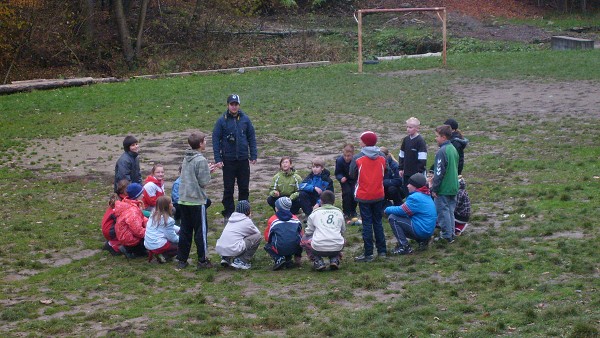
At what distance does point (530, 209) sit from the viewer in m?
12.2

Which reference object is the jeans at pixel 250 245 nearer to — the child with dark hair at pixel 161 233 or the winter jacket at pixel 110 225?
the child with dark hair at pixel 161 233

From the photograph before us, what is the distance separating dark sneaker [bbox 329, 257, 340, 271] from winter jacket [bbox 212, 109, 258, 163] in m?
3.25

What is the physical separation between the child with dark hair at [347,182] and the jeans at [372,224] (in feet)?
6.53

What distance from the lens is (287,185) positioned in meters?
12.7

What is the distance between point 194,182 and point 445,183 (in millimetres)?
3232

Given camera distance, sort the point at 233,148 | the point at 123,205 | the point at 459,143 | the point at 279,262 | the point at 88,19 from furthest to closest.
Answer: the point at 88,19
the point at 233,148
the point at 459,143
the point at 123,205
the point at 279,262

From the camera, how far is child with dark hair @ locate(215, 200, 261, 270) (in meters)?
10.3

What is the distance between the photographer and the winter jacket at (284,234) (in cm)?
1015

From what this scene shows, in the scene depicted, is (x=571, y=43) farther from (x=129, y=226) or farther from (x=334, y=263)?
(x=129, y=226)

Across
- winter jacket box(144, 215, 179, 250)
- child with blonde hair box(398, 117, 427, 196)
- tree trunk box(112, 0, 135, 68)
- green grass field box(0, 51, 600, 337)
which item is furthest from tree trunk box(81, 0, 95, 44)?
winter jacket box(144, 215, 179, 250)

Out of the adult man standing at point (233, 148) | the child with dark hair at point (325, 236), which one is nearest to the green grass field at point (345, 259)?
the child with dark hair at point (325, 236)

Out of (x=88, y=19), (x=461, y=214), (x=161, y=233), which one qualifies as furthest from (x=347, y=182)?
(x=88, y=19)

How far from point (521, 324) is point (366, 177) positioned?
334cm

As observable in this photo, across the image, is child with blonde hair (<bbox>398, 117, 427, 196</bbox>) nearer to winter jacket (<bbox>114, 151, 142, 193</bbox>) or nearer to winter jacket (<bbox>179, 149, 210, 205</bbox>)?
winter jacket (<bbox>179, 149, 210, 205</bbox>)
